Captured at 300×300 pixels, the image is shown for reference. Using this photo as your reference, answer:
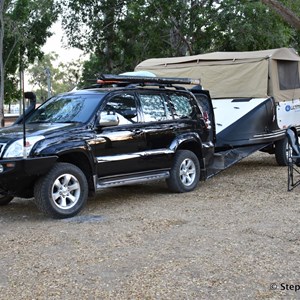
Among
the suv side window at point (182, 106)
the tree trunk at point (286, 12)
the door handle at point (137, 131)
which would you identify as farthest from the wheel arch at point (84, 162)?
the tree trunk at point (286, 12)

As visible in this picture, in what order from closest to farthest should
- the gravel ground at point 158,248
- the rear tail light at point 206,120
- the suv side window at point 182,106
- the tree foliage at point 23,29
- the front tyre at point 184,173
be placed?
1. the gravel ground at point 158,248
2. the front tyre at point 184,173
3. the suv side window at point 182,106
4. the rear tail light at point 206,120
5. the tree foliage at point 23,29

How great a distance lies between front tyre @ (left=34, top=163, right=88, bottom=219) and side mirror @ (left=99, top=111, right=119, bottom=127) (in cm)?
78

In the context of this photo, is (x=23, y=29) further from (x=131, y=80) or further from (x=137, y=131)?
(x=137, y=131)

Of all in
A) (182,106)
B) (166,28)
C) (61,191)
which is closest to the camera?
(61,191)

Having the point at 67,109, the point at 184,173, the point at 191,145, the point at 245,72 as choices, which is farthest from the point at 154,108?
the point at 245,72

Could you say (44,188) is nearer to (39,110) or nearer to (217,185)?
(39,110)

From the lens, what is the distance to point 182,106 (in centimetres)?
893

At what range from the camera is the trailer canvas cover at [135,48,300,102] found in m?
11.1

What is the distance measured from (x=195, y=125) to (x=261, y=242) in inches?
148

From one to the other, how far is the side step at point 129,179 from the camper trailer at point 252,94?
8.52 feet

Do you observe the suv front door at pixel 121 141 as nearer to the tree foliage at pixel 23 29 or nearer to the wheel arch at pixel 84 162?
the wheel arch at pixel 84 162

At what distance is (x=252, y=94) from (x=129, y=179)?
4572 millimetres

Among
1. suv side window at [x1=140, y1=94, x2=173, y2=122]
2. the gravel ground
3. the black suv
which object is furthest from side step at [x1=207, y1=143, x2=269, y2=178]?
suv side window at [x1=140, y1=94, x2=173, y2=122]

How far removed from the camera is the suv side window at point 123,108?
7.65 metres
